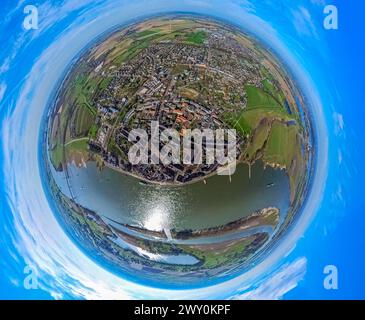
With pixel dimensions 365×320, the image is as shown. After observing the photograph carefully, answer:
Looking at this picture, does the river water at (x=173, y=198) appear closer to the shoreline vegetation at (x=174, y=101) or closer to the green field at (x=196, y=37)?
the shoreline vegetation at (x=174, y=101)

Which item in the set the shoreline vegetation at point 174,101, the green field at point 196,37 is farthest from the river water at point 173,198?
the green field at point 196,37

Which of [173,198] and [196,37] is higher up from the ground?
[196,37]

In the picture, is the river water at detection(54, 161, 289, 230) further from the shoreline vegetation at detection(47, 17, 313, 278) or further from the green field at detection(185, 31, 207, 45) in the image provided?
the green field at detection(185, 31, 207, 45)

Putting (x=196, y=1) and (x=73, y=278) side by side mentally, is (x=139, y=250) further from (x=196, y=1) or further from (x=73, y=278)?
(x=196, y=1)

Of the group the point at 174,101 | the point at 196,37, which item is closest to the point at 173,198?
the point at 174,101

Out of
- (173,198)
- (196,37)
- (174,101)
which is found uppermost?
(196,37)

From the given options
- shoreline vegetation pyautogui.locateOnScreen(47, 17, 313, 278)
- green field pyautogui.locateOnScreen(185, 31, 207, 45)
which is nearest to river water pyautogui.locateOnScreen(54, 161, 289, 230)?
shoreline vegetation pyautogui.locateOnScreen(47, 17, 313, 278)

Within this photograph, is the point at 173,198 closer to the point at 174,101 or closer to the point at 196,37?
the point at 174,101

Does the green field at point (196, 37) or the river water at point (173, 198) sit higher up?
the green field at point (196, 37)

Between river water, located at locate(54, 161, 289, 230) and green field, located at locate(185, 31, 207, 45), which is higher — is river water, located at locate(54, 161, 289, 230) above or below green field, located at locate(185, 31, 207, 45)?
below

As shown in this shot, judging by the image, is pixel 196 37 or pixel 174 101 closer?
pixel 174 101

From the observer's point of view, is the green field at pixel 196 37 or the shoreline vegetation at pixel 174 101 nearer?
the shoreline vegetation at pixel 174 101
